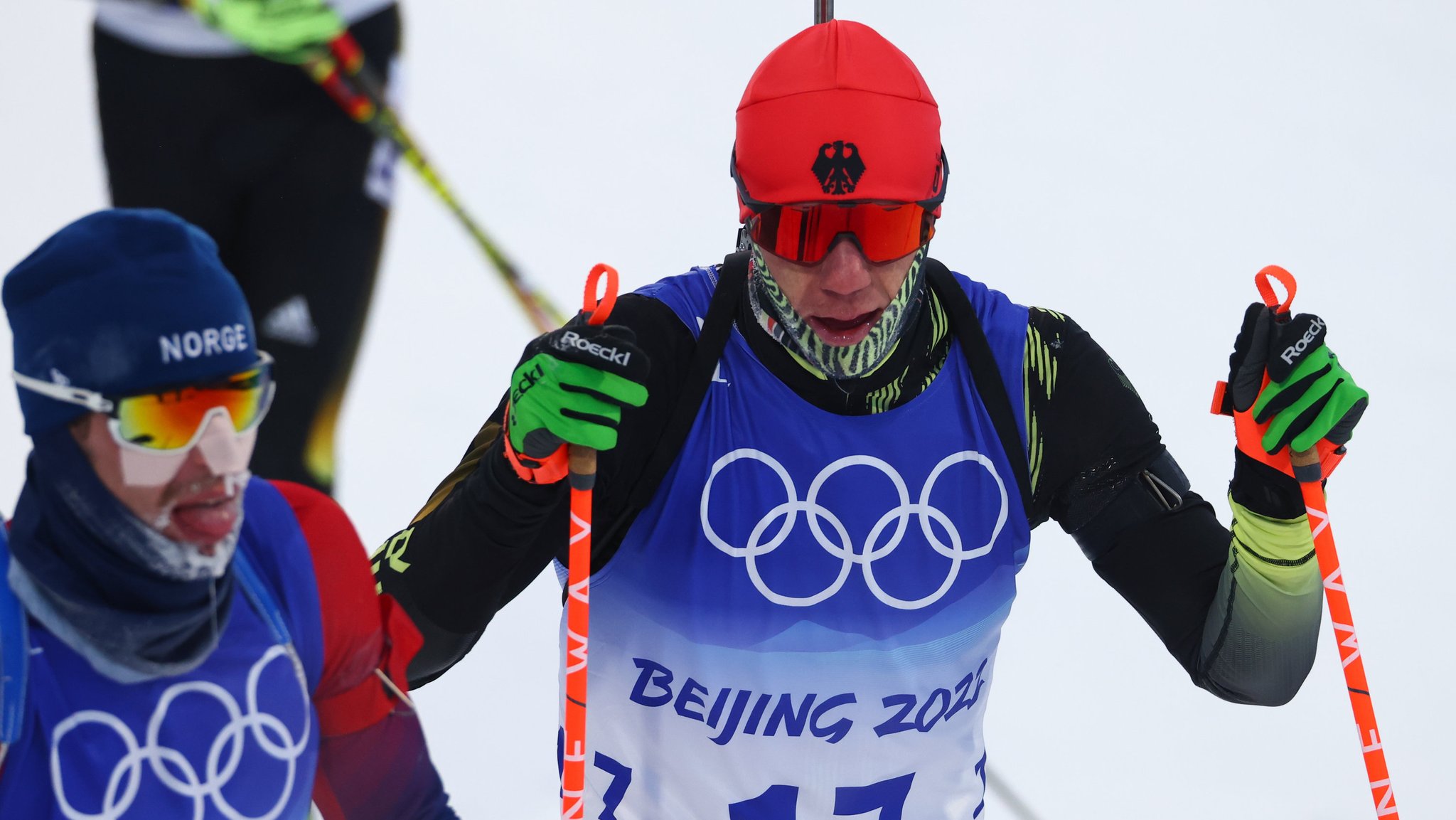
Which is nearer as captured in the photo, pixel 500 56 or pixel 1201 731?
A: pixel 1201 731

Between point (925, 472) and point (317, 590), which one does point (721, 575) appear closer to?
point (925, 472)

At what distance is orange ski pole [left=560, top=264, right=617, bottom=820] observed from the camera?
8.30 ft

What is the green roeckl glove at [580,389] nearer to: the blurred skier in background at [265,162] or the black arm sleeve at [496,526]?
the black arm sleeve at [496,526]

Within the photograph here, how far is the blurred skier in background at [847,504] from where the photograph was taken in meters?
2.68

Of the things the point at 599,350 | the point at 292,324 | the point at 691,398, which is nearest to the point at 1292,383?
the point at 691,398

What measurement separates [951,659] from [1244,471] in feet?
2.03

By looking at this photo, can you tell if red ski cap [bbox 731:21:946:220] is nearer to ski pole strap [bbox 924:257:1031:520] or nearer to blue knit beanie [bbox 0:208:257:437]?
ski pole strap [bbox 924:257:1031:520]

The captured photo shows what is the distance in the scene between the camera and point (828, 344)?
2770mm

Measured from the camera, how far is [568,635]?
104 inches

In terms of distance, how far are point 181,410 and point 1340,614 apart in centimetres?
201

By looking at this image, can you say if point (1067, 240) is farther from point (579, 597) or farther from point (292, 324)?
point (579, 597)

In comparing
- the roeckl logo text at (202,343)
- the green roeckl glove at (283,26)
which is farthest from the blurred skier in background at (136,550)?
the green roeckl glove at (283,26)

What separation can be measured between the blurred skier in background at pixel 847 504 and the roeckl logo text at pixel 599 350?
271 millimetres

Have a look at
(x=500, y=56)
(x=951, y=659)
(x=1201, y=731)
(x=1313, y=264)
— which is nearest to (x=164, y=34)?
(x=500, y=56)
